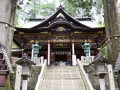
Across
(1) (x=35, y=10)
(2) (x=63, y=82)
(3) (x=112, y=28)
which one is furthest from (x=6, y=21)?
(1) (x=35, y=10)

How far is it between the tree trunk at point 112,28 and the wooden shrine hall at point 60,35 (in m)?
9.26

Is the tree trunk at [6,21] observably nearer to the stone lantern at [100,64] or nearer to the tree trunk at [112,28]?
the stone lantern at [100,64]

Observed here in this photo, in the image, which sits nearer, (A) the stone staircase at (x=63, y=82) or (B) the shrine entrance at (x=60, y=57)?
(A) the stone staircase at (x=63, y=82)

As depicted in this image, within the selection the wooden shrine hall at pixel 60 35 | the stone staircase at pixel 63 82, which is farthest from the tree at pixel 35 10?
the stone staircase at pixel 63 82

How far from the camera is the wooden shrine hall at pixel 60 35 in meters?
18.4

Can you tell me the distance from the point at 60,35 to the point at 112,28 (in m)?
10.9

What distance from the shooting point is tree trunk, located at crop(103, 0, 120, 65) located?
8.34 m

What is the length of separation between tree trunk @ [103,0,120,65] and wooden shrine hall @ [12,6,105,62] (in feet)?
30.4

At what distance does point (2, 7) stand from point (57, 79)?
529 cm

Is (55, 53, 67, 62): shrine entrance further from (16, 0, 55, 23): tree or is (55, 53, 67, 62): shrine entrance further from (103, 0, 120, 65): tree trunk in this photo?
(16, 0, 55, 23): tree

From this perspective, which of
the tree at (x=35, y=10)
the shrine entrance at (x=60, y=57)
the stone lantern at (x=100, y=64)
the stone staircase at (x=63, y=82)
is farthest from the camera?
the tree at (x=35, y=10)

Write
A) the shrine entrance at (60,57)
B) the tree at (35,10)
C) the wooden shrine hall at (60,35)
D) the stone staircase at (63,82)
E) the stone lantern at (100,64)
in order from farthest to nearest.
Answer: the tree at (35,10) < the shrine entrance at (60,57) < the wooden shrine hall at (60,35) < the stone staircase at (63,82) < the stone lantern at (100,64)

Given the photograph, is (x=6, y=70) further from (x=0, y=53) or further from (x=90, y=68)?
(x=90, y=68)

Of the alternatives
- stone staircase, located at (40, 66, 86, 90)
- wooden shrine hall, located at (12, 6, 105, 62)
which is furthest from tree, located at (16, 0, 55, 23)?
stone staircase, located at (40, 66, 86, 90)
